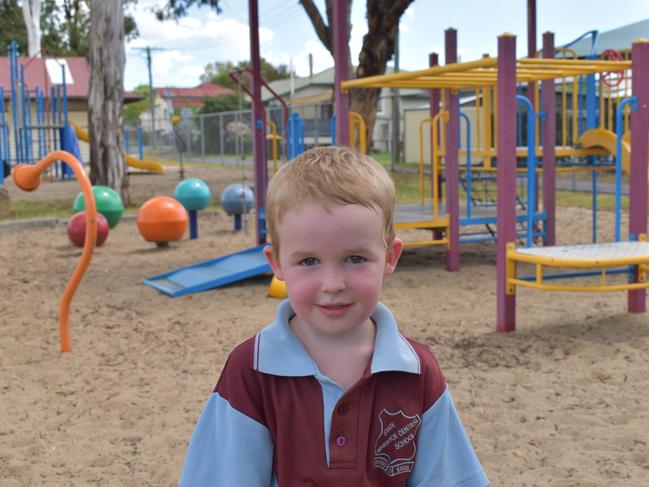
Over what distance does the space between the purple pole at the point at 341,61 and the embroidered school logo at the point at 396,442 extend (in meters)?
5.70

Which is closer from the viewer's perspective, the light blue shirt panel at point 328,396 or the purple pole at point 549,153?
the light blue shirt panel at point 328,396

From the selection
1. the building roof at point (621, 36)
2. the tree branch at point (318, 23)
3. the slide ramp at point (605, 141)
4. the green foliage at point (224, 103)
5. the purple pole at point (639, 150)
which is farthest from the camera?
the green foliage at point (224, 103)

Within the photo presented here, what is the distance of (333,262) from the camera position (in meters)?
1.59

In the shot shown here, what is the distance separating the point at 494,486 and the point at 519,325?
264cm

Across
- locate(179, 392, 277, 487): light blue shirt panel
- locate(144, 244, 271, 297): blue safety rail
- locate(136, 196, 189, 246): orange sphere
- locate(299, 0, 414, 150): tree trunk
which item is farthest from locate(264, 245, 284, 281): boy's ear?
locate(299, 0, 414, 150): tree trunk

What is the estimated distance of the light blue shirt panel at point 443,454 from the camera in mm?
1699

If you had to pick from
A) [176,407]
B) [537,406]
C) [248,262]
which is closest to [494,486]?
[537,406]

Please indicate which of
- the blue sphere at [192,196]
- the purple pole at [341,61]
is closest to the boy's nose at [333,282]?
the purple pole at [341,61]

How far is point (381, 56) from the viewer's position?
50.3 ft

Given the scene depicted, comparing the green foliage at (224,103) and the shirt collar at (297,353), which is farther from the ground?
the green foliage at (224,103)

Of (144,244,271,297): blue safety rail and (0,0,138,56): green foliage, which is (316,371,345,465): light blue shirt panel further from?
(0,0,138,56): green foliage

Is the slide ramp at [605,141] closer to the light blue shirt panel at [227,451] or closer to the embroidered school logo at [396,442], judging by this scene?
the embroidered school logo at [396,442]

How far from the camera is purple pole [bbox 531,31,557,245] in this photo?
7.80 metres

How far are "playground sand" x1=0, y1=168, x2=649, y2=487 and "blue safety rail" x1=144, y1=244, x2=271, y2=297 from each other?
95 millimetres
